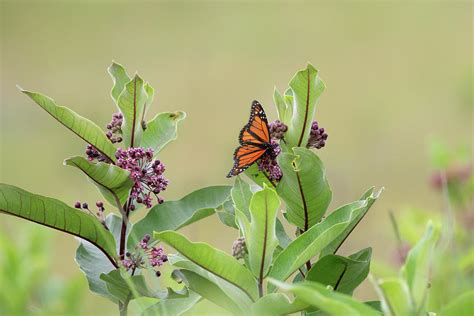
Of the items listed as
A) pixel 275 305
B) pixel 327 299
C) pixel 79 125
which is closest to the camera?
pixel 327 299

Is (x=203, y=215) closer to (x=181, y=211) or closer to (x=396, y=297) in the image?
(x=181, y=211)

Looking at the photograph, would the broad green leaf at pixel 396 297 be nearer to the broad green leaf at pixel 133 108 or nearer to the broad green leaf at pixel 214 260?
the broad green leaf at pixel 214 260

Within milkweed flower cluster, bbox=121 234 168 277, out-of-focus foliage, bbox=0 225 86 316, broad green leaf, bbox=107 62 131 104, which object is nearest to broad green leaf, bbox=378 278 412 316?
milkweed flower cluster, bbox=121 234 168 277

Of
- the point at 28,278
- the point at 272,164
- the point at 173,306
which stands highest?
the point at 272,164

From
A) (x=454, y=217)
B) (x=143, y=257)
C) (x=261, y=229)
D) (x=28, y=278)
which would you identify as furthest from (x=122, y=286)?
(x=454, y=217)

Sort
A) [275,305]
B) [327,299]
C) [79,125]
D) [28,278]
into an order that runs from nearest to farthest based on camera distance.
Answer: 1. [327,299]
2. [275,305]
3. [79,125]
4. [28,278]

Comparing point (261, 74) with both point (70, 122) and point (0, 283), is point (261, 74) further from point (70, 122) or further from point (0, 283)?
point (70, 122)
